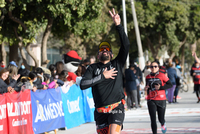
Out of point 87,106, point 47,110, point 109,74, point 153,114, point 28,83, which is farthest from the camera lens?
point 87,106

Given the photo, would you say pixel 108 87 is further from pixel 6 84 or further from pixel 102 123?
pixel 6 84

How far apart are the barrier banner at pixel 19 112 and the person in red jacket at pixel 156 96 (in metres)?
2.94

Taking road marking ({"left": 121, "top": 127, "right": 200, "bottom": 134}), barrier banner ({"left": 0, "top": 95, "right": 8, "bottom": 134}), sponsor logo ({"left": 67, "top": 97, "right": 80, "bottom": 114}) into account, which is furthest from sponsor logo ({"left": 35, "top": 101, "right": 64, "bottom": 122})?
road marking ({"left": 121, "top": 127, "right": 200, "bottom": 134})

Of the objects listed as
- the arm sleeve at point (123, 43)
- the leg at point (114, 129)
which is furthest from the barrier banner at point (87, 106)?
the leg at point (114, 129)

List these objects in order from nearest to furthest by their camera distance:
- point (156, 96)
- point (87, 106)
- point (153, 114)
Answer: point (153, 114) → point (156, 96) → point (87, 106)

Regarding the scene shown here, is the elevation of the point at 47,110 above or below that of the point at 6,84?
below

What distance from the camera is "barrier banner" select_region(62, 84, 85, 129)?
10859 mm

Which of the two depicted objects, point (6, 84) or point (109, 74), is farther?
point (6, 84)

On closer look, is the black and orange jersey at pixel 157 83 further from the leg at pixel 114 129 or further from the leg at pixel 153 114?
the leg at pixel 114 129

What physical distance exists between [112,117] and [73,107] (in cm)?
586

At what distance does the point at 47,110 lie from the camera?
32.0ft

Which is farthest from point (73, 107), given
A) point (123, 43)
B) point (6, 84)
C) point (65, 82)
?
point (123, 43)

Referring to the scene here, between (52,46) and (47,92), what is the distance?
3053cm

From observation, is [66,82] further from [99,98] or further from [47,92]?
[99,98]
